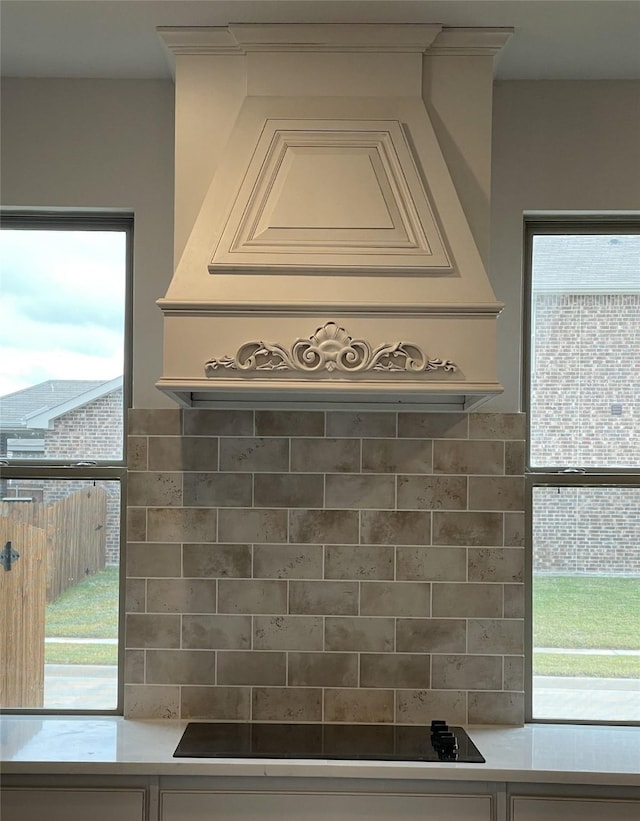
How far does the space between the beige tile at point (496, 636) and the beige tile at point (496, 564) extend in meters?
0.12

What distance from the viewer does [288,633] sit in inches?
97.6

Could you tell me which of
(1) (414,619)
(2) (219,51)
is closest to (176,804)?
(1) (414,619)

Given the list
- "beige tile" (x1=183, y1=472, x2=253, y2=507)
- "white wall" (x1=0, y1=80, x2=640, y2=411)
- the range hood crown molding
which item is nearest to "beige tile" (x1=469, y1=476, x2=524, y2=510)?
"white wall" (x1=0, y1=80, x2=640, y2=411)

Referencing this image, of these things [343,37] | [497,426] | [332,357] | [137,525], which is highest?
[343,37]

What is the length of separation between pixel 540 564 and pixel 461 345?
91cm

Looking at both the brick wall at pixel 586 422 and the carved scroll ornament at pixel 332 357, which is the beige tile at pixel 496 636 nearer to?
the brick wall at pixel 586 422

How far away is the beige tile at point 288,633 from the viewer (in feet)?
8.13

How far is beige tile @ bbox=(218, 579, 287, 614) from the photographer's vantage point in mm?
2486

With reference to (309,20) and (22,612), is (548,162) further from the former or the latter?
(22,612)

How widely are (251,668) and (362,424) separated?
789mm

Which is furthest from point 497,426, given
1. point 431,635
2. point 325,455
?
point 431,635

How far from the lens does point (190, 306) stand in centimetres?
202

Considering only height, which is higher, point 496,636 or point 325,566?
point 325,566

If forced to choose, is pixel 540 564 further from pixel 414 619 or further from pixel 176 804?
pixel 176 804
